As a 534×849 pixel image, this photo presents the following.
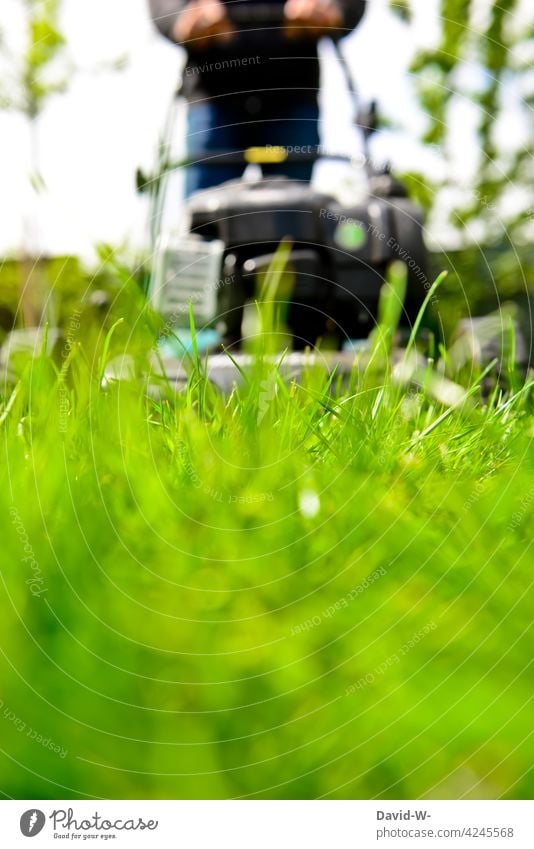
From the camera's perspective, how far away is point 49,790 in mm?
392

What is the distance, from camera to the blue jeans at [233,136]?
2926 millimetres

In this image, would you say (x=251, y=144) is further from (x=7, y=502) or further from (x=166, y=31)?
(x=7, y=502)

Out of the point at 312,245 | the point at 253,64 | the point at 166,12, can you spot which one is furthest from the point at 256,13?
the point at 312,245

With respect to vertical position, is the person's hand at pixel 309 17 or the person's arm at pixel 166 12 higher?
the person's arm at pixel 166 12

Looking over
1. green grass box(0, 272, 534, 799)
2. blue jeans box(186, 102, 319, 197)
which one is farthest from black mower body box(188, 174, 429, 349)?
green grass box(0, 272, 534, 799)

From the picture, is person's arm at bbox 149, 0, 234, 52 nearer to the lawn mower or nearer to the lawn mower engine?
the lawn mower

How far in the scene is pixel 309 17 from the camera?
9.44ft

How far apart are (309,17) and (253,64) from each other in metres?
0.25

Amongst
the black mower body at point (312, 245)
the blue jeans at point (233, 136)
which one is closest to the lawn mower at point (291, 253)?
the black mower body at point (312, 245)

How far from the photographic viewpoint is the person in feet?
9.41

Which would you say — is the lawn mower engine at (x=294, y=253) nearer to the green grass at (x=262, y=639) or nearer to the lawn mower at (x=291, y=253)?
the lawn mower at (x=291, y=253)

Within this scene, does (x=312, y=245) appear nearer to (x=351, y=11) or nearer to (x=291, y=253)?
(x=291, y=253)

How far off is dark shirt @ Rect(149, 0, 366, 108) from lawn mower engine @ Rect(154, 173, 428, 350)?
0.71 m

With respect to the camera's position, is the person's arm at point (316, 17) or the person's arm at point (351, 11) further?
the person's arm at point (351, 11)
